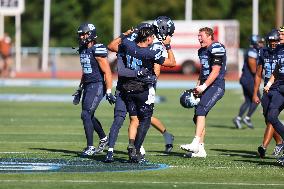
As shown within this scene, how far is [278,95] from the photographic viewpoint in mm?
14188

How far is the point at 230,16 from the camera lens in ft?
184

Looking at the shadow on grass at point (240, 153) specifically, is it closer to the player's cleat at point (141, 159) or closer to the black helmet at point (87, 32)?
the player's cleat at point (141, 159)

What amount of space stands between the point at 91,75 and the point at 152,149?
169 cm

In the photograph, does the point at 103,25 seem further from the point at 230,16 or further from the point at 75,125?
the point at 75,125

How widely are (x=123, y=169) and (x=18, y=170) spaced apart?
1236 millimetres

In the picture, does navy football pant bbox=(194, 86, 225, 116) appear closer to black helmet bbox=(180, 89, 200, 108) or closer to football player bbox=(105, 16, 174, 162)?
black helmet bbox=(180, 89, 200, 108)

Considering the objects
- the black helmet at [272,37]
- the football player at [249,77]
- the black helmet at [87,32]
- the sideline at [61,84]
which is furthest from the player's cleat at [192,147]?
the sideline at [61,84]

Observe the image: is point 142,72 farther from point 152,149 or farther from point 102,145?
point 152,149

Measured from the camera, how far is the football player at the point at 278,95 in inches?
552

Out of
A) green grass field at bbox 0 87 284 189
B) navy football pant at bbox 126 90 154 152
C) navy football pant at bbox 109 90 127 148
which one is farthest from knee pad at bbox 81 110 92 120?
navy football pant at bbox 126 90 154 152

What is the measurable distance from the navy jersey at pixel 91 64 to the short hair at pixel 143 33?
135 centimetres

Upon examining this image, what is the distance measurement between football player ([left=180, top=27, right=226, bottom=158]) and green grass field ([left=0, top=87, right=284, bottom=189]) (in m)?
0.29

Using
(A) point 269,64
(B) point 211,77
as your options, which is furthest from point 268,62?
(B) point 211,77

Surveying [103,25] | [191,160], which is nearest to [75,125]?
[191,160]
